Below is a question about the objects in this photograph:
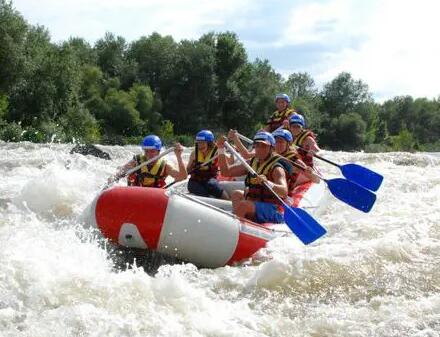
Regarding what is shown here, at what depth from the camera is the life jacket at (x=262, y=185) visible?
6.31 m

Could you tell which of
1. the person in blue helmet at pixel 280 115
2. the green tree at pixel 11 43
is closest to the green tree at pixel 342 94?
the green tree at pixel 11 43

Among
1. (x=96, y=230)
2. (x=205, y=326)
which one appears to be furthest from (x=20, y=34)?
(x=205, y=326)

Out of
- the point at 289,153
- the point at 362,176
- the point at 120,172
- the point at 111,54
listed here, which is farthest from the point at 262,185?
the point at 111,54

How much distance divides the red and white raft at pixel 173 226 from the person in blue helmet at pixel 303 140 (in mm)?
3542

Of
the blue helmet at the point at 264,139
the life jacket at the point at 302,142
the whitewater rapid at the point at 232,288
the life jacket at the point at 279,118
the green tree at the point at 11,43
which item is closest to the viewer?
the whitewater rapid at the point at 232,288

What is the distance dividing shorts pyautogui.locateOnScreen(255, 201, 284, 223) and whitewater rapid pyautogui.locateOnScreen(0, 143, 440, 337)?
0.41 meters

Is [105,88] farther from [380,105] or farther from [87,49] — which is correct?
[380,105]

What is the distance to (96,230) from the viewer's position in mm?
5531

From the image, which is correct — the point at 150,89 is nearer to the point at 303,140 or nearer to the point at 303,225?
the point at 303,140

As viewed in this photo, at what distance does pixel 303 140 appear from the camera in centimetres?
919

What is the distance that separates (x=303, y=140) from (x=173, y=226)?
14.0 ft

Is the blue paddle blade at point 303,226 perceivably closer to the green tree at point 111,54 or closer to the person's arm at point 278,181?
the person's arm at point 278,181

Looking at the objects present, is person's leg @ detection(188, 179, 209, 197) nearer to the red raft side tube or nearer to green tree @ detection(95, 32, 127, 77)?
the red raft side tube

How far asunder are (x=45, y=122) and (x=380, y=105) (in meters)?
67.6
